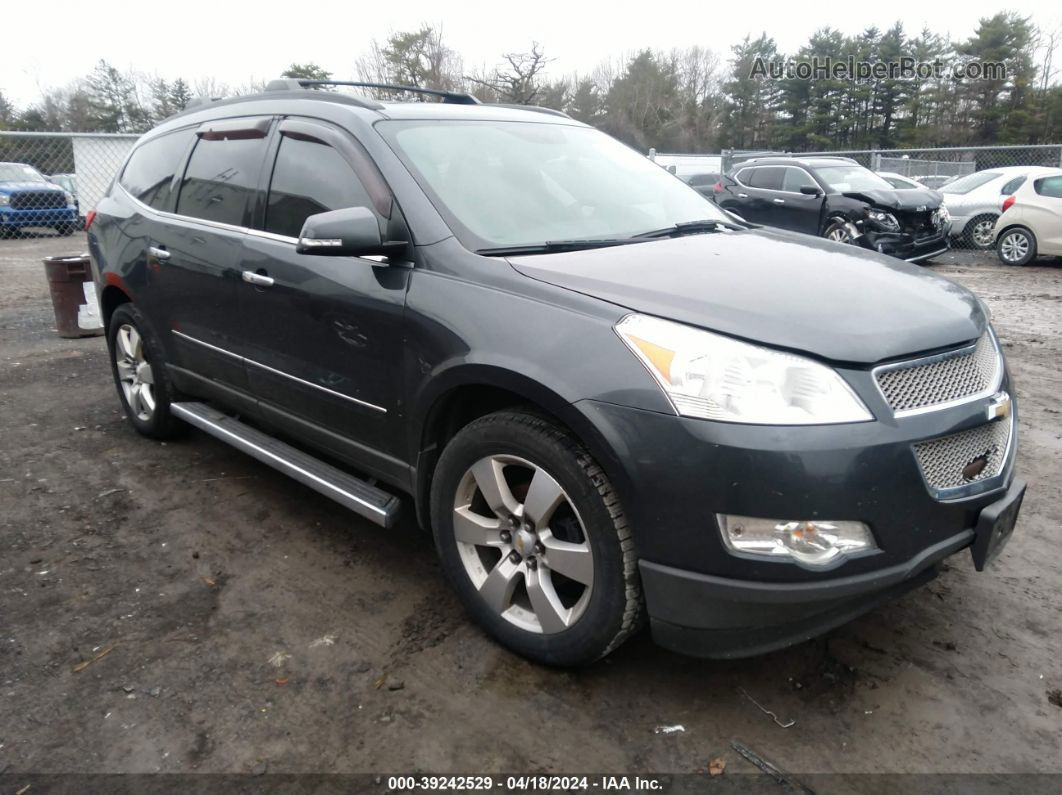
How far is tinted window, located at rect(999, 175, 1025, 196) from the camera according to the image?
1318cm

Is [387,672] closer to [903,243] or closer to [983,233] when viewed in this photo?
[903,243]

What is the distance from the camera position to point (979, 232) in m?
14.2

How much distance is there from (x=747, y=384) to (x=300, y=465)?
6.58ft

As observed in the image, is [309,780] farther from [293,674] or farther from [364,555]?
[364,555]

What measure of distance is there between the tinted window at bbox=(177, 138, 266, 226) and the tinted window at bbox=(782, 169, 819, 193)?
1042 cm

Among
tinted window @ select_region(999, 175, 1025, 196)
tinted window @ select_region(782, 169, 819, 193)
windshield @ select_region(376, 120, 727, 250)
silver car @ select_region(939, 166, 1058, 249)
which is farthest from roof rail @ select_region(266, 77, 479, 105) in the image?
silver car @ select_region(939, 166, 1058, 249)

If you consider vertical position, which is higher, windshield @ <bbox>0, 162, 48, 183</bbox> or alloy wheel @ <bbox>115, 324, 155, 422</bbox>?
windshield @ <bbox>0, 162, 48, 183</bbox>

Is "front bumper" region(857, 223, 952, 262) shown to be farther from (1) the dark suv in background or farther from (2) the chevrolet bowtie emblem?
(2) the chevrolet bowtie emblem

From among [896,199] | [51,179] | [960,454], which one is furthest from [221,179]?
[51,179]

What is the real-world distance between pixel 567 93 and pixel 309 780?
38453 mm

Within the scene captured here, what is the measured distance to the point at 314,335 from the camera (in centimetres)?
305

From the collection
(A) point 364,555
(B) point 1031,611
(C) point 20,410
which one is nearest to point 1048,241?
(B) point 1031,611

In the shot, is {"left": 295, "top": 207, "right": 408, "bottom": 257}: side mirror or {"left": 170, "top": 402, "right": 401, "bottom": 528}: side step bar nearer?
{"left": 295, "top": 207, "right": 408, "bottom": 257}: side mirror

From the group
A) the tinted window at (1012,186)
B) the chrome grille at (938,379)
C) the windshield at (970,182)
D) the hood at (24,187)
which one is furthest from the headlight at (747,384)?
the hood at (24,187)
